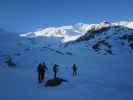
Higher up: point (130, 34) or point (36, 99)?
point (130, 34)

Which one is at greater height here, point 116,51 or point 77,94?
point 116,51

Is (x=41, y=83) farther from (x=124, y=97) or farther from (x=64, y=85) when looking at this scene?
(x=124, y=97)

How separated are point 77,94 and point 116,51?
9485 centimetres

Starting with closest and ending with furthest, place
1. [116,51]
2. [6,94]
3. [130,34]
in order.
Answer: [6,94] → [116,51] → [130,34]

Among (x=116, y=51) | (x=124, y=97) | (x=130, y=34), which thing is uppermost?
(x=130, y=34)

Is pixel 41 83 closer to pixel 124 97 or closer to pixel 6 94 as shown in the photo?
pixel 6 94

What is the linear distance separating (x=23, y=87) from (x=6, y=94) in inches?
138

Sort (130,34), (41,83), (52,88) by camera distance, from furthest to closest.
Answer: (130,34)
(41,83)
(52,88)

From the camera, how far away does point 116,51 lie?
112438 millimetres

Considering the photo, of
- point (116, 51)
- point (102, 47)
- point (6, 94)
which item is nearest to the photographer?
point (6, 94)

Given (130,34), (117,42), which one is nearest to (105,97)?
(117,42)

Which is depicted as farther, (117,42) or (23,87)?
(117,42)

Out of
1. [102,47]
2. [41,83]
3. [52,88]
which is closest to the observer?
[52,88]

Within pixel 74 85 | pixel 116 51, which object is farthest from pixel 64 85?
pixel 116 51
